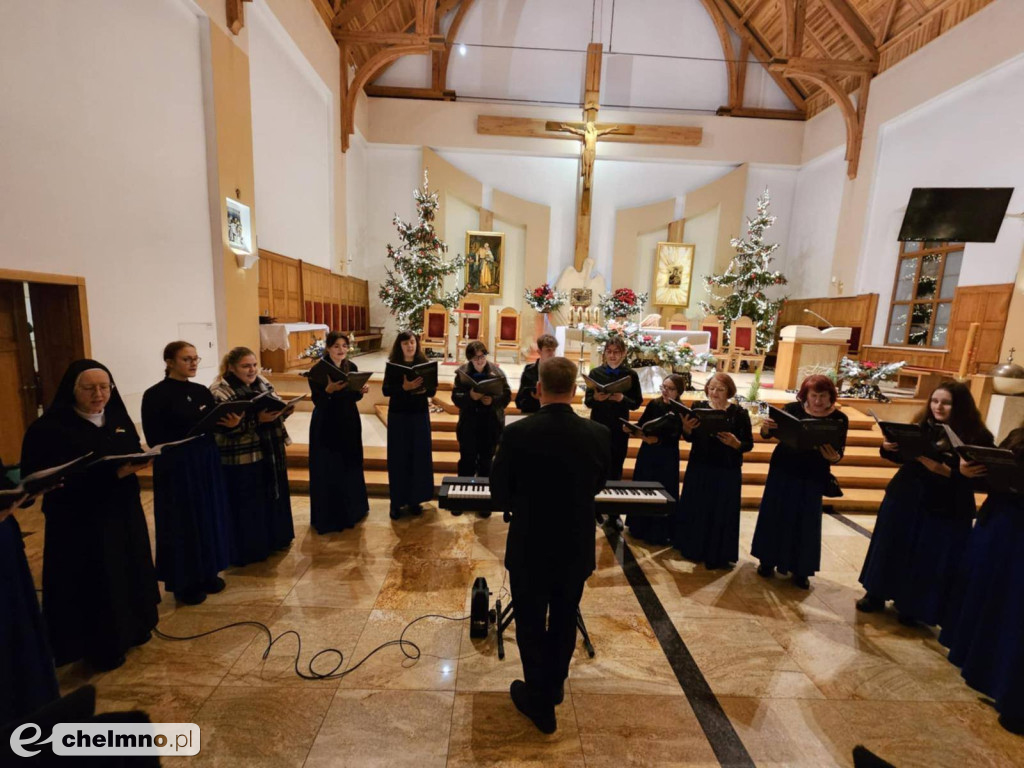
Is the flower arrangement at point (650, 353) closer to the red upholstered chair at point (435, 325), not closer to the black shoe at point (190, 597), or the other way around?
the red upholstered chair at point (435, 325)

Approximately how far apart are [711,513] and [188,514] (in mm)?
3541

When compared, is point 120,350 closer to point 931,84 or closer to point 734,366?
point 734,366

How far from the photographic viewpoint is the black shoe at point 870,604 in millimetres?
3111

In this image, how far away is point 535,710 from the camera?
2.13 meters

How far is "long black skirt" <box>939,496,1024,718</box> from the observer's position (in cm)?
220

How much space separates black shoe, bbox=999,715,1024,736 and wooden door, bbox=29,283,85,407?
7.00m

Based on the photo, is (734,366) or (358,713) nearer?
(358,713)

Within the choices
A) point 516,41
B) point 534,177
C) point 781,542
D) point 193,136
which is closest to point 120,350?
→ point 193,136

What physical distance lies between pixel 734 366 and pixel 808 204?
210 inches

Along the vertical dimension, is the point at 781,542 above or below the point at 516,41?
below

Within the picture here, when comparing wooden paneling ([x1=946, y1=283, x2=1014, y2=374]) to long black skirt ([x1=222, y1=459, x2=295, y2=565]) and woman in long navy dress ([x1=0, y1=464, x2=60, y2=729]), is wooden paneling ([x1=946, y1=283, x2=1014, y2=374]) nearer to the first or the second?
long black skirt ([x1=222, y1=459, x2=295, y2=565])

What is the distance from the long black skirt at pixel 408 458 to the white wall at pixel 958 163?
9524 mm

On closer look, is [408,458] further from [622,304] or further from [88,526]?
[622,304]

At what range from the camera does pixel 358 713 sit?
2.21 meters
